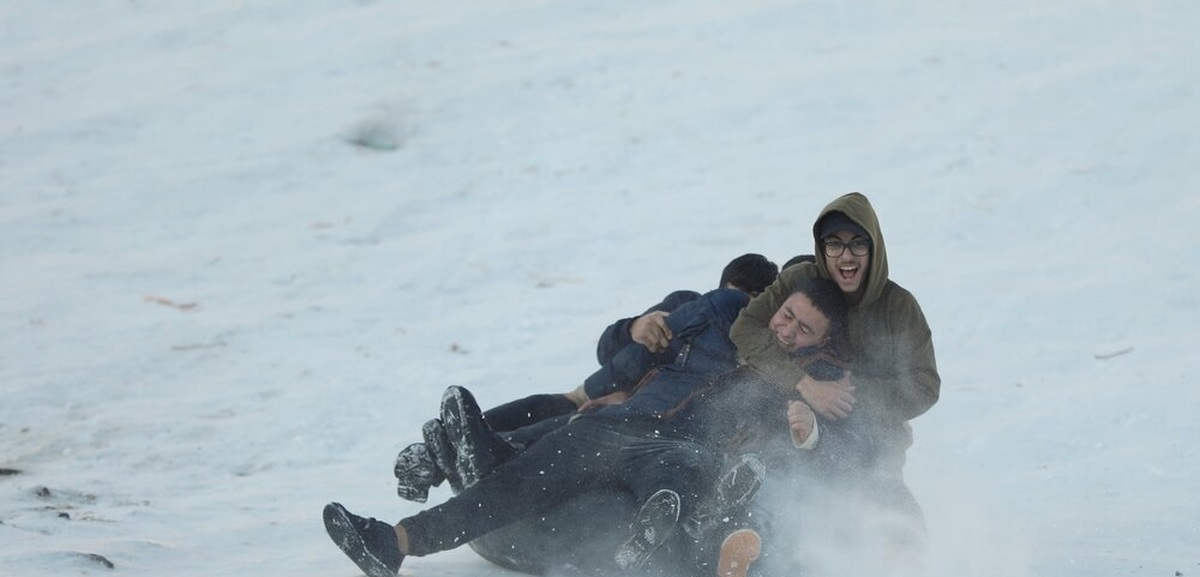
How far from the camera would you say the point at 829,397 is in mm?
4762

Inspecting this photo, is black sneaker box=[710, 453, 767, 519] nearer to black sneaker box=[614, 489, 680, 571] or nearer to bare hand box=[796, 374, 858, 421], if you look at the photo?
black sneaker box=[614, 489, 680, 571]

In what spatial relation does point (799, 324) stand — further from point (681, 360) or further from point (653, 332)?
point (653, 332)

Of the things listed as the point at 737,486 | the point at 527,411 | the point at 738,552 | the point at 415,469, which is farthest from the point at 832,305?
the point at 415,469

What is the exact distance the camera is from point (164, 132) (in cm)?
1133

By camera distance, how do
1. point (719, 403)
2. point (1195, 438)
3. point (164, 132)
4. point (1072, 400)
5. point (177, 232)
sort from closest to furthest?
point (719, 403)
point (1195, 438)
point (1072, 400)
point (177, 232)
point (164, 132)

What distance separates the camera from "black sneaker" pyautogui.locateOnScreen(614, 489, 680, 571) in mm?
4324

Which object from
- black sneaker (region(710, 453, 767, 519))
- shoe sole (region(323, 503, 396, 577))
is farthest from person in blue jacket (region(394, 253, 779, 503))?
black sneaker (region(710, 453, 767, 519))

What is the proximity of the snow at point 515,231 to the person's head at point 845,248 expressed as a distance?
0.96 meters

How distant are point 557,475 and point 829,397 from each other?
0.89 m

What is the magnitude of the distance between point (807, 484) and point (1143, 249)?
4579mm

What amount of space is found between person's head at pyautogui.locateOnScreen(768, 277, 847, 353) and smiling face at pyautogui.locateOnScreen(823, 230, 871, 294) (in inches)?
2.0

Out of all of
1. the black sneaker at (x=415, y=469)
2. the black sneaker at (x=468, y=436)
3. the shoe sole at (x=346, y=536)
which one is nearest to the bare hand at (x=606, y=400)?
the black sneaker at (x=468, y=436)

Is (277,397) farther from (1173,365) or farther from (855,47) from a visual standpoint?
(855,47)

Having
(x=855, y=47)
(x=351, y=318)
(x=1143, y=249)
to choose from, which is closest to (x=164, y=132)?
(x=351, y=318)
